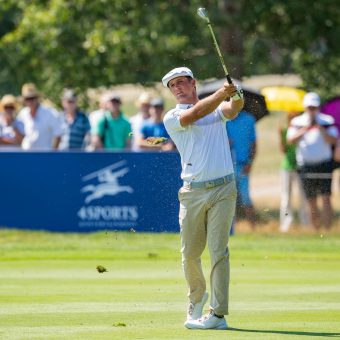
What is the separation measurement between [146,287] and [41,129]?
7848 mm

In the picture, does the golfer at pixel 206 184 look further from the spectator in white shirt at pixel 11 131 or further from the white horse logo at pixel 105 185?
the spectator in white shirt at pixel 11 131

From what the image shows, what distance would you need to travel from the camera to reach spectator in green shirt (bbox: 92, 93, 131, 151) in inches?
790

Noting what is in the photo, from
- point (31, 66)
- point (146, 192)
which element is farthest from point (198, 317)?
point (31, 66)

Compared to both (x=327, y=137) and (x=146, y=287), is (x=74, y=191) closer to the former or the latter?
(x=327, y=137)

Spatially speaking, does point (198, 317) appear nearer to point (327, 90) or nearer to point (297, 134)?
point (297, 134)

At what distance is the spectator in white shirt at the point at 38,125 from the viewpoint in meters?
20.2

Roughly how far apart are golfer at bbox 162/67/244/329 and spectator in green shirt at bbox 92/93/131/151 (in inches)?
391

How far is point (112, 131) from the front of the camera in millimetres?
20109

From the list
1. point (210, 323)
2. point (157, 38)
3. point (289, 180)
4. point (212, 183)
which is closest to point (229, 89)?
point (212, 183)

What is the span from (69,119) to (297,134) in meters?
3.43

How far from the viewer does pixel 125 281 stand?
13.4m

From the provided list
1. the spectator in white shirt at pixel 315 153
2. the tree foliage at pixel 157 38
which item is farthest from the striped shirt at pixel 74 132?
the tree foliage at pixel 157 38

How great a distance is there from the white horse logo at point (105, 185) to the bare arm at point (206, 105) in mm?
9138

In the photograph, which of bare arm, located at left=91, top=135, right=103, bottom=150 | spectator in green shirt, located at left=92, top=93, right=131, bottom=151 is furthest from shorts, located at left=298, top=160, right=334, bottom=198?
bare arm, located at left=91, top=135, right=103, bottom=150
